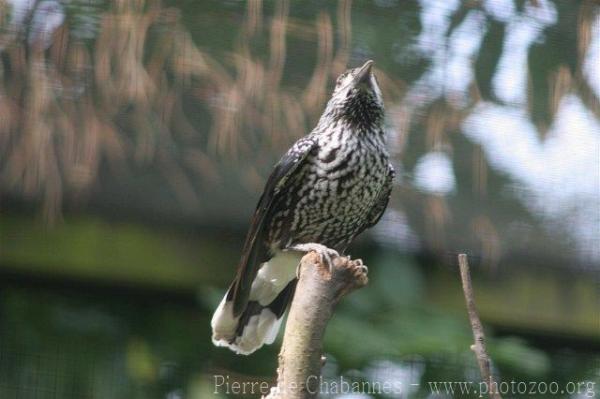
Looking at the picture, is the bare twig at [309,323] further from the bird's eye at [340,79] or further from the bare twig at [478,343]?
the bird's eye at [340,79]

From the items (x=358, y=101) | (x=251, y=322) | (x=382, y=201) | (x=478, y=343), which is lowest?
(x=251, y=322)

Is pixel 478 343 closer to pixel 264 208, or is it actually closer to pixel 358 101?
pixel 264 208

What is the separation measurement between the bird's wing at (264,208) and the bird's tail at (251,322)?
61mm

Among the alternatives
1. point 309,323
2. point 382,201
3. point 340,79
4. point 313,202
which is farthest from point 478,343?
point 340,79

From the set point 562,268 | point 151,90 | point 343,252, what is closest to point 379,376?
point 343,252

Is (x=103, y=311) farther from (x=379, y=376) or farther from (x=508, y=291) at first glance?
(x=508, y=291)

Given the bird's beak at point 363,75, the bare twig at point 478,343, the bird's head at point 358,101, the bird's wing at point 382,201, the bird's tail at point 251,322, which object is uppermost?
the bird's beak at point 363,75

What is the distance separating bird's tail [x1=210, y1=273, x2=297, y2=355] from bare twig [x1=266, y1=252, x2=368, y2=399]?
85 cm

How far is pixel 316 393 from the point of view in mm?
1807

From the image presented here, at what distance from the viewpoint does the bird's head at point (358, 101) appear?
2.87 metres

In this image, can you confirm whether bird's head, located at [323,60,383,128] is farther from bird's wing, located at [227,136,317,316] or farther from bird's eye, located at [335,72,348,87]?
bird's wing, located at [227,136,317,316]

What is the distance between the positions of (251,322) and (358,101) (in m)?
0.62

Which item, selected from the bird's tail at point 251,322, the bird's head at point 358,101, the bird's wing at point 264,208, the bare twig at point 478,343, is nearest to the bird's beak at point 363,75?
the bird's head at point 358,101

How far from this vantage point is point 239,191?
120 inches
